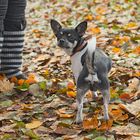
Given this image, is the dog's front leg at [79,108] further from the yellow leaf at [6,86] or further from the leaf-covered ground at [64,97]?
the yellow leaf at [6,86]

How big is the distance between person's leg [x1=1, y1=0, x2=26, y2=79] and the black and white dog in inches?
40.5

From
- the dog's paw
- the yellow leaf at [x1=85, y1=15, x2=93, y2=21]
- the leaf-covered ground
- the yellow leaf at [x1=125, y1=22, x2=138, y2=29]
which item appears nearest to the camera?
the leaf-covered ground

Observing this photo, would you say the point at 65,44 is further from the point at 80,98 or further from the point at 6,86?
the point at 6,86

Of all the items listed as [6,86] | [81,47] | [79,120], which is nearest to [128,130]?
[79,120]

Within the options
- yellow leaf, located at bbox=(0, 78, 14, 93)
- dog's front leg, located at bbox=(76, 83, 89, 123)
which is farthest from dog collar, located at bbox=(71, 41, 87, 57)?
yellow leaf, located at bbox=(0, 78, 14, 93)

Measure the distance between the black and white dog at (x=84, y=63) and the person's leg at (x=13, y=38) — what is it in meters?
1.03

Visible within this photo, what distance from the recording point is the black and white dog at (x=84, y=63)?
10.9 ft

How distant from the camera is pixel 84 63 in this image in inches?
134

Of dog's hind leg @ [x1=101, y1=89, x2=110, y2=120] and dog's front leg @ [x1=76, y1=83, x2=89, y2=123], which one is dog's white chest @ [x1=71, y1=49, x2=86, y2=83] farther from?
dog's hind leg @ [x1=101, y1=89, x2=110, y2=120]

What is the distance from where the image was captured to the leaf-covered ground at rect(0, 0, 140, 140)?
331cm

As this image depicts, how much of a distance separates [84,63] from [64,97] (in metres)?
0.79

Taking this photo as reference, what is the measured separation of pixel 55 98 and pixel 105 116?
82 centimetres

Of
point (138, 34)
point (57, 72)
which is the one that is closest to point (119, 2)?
point (138, 34)

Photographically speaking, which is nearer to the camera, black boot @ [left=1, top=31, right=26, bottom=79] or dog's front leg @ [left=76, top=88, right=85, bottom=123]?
dog's front leg @ [left=76, top=88, right=85, bottom=123]
